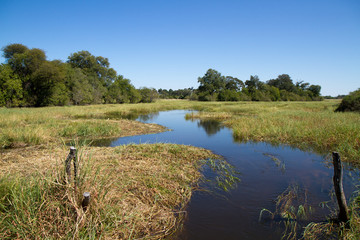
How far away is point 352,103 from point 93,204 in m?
27.3

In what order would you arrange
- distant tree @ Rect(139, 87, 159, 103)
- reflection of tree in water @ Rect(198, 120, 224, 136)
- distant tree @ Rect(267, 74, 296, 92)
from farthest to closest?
distant tree @ Rect(267, 74, 296, 92) → distant tree @ Rect(139, 87, 159, 103) → reflection of tree in water @ Rect(198, 120, 224, 136)

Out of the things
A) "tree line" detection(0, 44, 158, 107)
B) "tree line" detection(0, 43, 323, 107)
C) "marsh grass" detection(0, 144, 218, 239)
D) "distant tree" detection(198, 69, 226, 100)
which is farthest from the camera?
"distant tree" detection(198, 69, 226, 100)

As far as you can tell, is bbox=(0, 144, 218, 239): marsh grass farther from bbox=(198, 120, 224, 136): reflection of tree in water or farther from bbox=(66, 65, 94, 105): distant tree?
bbox=(66, 65, 94, 105): distant tree

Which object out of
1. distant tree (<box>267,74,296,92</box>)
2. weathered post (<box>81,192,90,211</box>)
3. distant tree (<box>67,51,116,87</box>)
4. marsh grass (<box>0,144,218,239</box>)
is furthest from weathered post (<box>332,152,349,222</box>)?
distant tree (<box>267,74,296,92</box>)

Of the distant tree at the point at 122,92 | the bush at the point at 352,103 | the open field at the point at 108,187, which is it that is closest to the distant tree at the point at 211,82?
the distant tree at the point at 122,92

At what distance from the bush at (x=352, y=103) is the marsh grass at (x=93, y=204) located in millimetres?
23454

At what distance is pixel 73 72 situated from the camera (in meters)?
43.5

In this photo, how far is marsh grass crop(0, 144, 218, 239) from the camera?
3.00m

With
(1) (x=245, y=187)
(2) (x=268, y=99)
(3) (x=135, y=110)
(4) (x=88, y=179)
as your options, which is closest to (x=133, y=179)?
(4) (x=88, y=179)

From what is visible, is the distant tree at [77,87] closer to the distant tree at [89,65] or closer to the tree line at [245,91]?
the distant tree at [89,65]

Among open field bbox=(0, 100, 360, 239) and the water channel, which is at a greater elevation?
open field bbox=(0, 100, 360, 239)

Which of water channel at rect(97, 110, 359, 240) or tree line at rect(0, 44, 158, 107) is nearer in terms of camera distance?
water channel at rect(97, 110, 359, 240)

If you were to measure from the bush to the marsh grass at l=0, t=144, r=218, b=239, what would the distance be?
23454mm

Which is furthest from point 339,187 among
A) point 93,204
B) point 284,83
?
point 284,83
